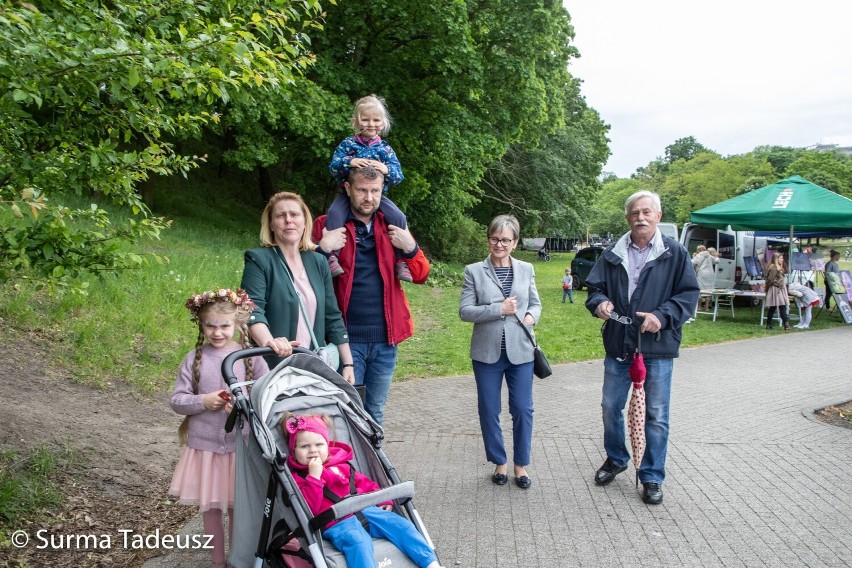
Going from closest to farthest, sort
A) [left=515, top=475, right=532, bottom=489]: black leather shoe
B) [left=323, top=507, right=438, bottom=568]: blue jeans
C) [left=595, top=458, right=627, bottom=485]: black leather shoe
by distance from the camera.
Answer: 1. [left=323, top=507, right=438, bottom=568]: blue jeans
2. [left=515, top=475, right=532, bottom=489]: black leather shoe
3. [left=595, top=458, right=627, bottom=485]: black leather shoe

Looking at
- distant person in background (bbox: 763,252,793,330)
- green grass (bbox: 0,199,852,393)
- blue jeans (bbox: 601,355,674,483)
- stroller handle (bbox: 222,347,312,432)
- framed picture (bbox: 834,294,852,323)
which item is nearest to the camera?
stroller handle (bbox: 222,347,312,432)

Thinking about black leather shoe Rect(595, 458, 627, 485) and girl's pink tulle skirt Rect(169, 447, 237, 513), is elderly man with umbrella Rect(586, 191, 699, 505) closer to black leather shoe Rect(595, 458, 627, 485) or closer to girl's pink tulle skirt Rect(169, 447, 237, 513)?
black leather shoe Rect(595, 458, 627, 485)

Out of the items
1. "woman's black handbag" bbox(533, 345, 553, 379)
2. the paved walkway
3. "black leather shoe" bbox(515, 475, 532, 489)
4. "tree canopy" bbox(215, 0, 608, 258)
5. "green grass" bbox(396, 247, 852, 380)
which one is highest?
"tree canopy" bbox(215, 0, 608, 258)

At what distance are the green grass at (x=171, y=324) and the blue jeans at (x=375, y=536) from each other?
6.80ft

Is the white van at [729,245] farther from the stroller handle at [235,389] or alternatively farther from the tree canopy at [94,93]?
the stroller handle at [235,389]

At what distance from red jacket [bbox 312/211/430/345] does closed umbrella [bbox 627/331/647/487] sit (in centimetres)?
167

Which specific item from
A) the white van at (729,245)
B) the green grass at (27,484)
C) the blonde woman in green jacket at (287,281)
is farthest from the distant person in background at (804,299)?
the green grass at (27,484)

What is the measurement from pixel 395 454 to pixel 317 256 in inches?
97.4

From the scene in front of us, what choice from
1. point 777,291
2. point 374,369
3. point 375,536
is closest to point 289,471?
point 375,536

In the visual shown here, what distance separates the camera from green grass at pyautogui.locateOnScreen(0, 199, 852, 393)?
25.1 feet

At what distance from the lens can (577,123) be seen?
4141 centimetres

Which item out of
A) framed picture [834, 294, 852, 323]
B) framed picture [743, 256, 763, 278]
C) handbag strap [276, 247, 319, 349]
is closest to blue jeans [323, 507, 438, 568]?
handbag strap [276, 247, 319, 349]

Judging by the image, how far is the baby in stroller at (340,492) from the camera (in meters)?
2.97

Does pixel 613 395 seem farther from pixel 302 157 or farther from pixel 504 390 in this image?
pixel 302 157
